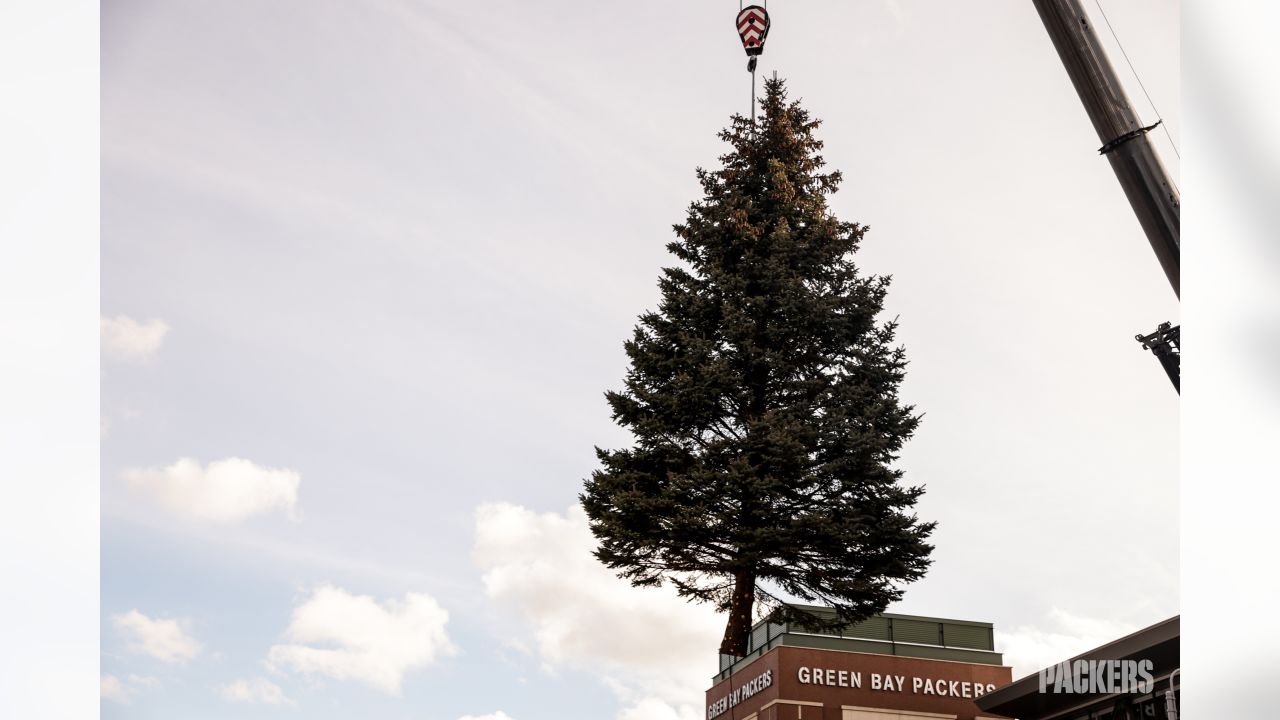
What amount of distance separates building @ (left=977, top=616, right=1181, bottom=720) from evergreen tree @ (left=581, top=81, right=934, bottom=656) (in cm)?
240

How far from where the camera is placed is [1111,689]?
12977 mm

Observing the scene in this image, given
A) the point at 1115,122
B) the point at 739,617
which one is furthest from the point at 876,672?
the point at 1115,122

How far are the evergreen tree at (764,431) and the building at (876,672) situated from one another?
385cm

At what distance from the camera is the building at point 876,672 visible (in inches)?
695

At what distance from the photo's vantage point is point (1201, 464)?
1.44 m
